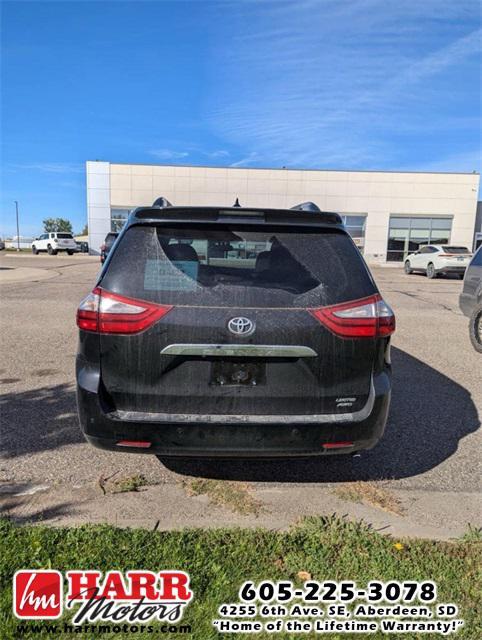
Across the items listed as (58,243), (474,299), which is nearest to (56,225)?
(58,243)

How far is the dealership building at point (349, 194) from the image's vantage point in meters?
33.4

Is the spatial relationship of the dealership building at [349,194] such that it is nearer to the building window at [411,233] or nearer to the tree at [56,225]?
the building window at [411,233]

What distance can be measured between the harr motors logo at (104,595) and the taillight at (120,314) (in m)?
1.24

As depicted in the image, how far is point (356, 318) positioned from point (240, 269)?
732 mm

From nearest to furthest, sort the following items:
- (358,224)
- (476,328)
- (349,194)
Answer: (476,328) → (349,194) → (358,224)

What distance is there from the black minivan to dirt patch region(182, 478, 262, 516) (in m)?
0.54

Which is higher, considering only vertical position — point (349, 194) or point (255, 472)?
point (349, 194)

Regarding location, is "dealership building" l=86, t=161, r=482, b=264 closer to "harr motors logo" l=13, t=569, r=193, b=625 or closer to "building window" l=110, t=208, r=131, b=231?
"building window" l=110, t=208, r=131, b=231

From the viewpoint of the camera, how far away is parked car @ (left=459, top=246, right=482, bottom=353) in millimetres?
7277

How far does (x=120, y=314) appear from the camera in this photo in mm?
2387

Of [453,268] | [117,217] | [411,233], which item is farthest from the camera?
[117,217]

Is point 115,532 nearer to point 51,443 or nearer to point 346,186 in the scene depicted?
point 51,443

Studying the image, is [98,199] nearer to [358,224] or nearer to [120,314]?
[358,224]

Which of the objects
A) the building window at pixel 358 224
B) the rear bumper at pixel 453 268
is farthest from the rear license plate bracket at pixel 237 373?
the building window at pixel 358 224
